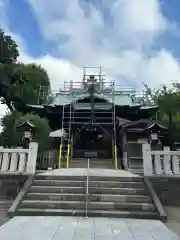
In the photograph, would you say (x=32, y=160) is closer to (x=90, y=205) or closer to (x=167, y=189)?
(x=90, y=205)

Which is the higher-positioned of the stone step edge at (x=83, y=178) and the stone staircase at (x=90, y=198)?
the stone step edge at (x=83, y=178)

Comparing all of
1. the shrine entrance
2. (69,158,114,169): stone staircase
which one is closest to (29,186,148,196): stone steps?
(69,158,114,169): stone staircase

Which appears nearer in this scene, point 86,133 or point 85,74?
point 86,133

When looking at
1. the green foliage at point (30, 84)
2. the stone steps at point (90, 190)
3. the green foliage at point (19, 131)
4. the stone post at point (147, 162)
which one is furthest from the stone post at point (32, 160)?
the green foliage at point (30, 84)

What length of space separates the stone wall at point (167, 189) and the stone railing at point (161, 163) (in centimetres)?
24

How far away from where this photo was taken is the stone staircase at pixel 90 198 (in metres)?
5.68

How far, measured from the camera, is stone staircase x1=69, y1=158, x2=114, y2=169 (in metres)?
11.8

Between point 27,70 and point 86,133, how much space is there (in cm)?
796

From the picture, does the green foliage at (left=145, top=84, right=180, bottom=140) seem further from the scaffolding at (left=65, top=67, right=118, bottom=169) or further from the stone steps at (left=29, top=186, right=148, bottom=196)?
the stone steps at (left=29, top=186, right=148, bottom=196)

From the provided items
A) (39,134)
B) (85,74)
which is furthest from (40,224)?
(85,74)

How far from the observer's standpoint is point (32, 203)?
6.03 metres

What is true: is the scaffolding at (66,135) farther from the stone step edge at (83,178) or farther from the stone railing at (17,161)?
the stone step edge at (83,178)

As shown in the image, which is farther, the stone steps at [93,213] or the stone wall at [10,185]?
the stone wall at [10,185]

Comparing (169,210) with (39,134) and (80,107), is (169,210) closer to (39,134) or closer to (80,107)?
(39,134)
